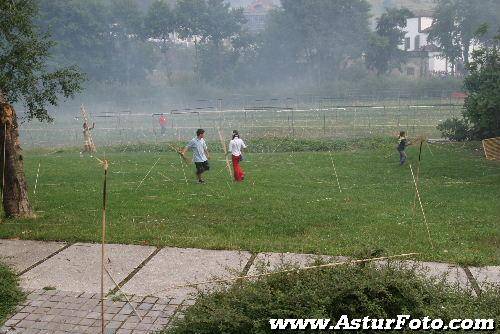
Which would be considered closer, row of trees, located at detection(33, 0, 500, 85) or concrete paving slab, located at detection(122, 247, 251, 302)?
concrete paving slab, located at detection(122, 247, 251, 302)

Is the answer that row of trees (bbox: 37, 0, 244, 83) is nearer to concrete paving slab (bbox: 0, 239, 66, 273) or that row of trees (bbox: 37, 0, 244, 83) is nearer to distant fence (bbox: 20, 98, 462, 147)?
distant fence (bbox: 20, 98, 462, 147)

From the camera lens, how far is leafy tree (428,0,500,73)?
182 ft

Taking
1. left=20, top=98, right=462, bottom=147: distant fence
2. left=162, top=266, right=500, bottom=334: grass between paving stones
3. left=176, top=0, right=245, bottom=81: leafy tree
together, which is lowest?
left=20, top=98, right=462, bottom=147: distant fence

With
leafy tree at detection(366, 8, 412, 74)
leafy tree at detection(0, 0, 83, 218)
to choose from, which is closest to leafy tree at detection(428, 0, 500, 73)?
leafy tree at detection(366, 8, 412, 74)

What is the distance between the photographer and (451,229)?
32.4 ft

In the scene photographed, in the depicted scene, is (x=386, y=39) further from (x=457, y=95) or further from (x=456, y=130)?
(x=456, y=130)

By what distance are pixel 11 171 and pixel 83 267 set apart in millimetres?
3816

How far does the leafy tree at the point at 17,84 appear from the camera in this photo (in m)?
10.6

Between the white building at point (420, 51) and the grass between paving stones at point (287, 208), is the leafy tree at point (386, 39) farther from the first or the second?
the grass between paving stones at point (287, 208)

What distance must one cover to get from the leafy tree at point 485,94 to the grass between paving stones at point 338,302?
15654mm

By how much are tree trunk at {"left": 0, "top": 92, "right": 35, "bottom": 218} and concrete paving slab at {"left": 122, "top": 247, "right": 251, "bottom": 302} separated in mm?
Answer: 3892

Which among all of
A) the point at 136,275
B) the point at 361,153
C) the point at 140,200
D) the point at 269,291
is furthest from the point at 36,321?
the point at 361,153

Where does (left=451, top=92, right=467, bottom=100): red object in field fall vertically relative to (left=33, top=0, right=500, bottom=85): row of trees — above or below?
below

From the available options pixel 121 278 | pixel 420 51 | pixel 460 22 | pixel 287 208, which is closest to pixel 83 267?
pixel 121 278
